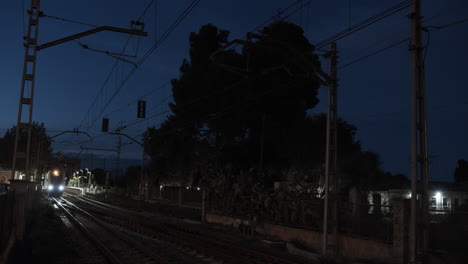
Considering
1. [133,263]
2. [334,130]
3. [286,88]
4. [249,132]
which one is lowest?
[133,263]

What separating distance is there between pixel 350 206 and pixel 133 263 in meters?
9.35

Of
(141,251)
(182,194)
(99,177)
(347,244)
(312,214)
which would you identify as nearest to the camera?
(141,251)

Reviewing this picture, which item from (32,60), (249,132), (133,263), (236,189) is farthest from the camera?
(249,132)

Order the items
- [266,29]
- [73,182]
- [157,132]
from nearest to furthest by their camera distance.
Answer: [266,29] → [157,132] → [73,182]

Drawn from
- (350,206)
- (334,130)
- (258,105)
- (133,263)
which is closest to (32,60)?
(133,263)

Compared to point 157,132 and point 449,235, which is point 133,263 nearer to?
point 449,235

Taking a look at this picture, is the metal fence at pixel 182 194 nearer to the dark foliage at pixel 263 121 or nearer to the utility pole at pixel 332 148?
the dark foliage at pixel 263 121

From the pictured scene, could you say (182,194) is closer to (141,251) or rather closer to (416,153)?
(141,251)

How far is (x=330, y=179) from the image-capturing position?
18.0 meters

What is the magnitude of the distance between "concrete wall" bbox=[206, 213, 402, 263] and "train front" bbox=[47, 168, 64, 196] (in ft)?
161

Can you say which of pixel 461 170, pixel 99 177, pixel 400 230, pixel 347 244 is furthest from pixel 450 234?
pixel 99 177

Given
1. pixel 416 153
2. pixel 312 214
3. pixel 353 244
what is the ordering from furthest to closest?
pixel 312 214 < pixel 353 244 < pixel 416 153

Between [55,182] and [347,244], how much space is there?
5637cm

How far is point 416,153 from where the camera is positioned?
13.9m
